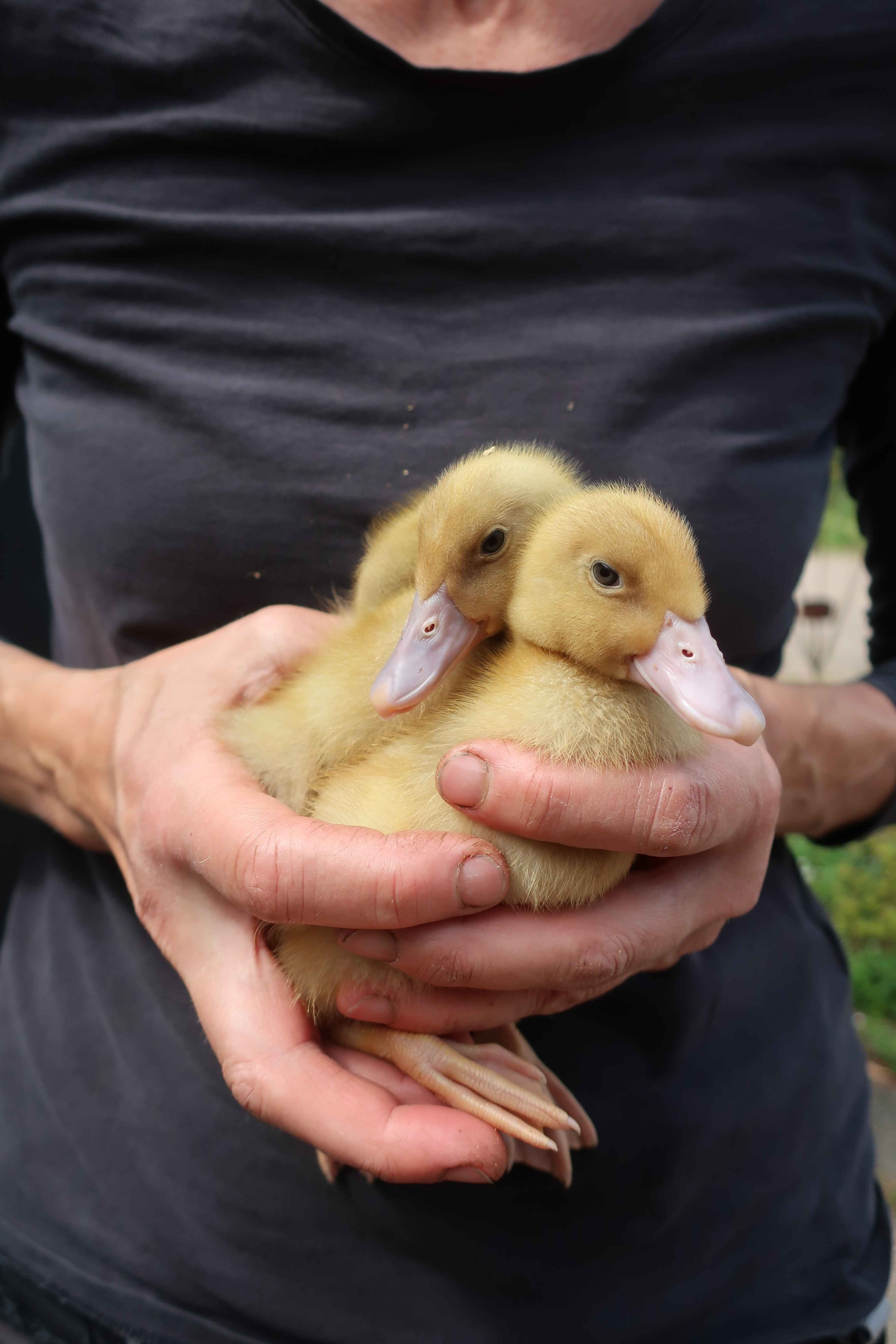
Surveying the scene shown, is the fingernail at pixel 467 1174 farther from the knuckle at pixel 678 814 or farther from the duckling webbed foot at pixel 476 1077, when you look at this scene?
the knuckle at pixel 678 814

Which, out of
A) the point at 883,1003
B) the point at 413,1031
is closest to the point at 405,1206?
the point at 413,1031

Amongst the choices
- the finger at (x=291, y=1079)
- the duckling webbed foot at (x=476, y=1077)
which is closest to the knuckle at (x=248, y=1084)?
the finger at (x=291, y=1079)

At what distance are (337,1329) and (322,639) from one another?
0.68 metres

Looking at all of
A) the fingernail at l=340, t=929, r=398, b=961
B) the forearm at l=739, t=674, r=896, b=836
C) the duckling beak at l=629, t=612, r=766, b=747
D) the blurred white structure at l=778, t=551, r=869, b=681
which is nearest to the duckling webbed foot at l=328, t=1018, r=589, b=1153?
the fingernail at l=340, t=929, r=398, b=961

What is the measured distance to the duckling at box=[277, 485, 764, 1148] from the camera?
2.52 feet

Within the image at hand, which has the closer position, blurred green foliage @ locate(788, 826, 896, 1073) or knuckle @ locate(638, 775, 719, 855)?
knuckle @ locate(638, 775, 719, 855)

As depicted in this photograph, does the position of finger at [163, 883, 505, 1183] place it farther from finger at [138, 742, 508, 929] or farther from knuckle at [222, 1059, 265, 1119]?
finger at [138, 742, 508, 929]

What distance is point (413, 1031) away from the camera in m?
0.84

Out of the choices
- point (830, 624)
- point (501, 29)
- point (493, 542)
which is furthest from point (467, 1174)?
point (830, 624)

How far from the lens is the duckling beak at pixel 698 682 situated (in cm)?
71

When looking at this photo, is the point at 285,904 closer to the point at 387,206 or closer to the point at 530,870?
the point at 530,870

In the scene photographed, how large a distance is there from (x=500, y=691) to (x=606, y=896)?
19 centimetres

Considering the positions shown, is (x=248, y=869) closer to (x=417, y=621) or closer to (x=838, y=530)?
(x=417, y=621)

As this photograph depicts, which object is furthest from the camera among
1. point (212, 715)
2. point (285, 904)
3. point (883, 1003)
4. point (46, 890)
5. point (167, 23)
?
point (883, 1003)
